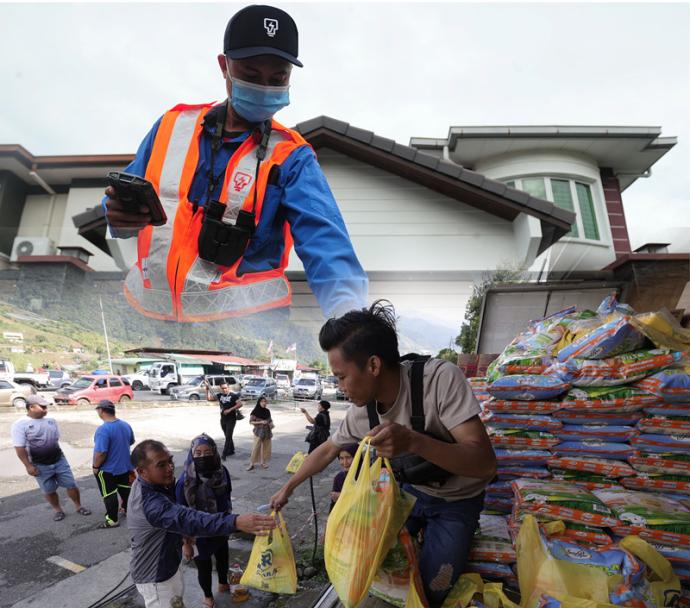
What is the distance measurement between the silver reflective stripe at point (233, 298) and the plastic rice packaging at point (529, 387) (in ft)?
4.22

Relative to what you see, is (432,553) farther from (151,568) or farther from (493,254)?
(493,254)

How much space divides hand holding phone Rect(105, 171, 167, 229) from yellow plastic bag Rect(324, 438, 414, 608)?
149cm

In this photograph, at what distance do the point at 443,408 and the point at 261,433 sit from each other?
3047mm

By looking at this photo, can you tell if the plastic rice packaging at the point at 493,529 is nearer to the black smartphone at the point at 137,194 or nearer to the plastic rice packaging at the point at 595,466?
the plastic rice packaging at the point at 595,466

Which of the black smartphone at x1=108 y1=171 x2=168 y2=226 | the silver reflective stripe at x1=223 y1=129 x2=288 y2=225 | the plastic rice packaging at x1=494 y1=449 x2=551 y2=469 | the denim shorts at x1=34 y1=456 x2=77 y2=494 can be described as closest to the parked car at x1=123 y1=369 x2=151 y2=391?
the black smartphone at x1=108 y1=171 x2=168 y2=226

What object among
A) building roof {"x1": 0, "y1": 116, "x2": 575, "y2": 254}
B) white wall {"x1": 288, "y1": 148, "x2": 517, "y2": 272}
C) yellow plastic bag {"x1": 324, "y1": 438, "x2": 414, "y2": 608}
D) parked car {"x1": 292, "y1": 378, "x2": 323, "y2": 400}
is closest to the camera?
yellow plastic bag {"x1": 324, "y1": 438, "x2": 414, "y2": 608}

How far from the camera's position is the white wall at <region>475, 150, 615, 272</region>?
104 inches

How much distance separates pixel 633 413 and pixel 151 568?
7.88ft

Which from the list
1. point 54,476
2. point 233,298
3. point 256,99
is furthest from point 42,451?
point 256,99

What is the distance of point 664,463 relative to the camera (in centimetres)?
166

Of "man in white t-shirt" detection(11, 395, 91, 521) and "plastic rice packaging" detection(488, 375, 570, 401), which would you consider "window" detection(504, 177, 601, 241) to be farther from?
"man in white t-shirt" detection(11, 395, 91, 521)

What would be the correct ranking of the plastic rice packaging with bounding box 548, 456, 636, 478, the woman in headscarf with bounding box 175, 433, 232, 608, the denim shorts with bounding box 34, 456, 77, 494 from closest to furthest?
the plastic rice packaging with bounding box 548, 456, 636, 478 → the woman in headscarf with bounding box 175, 433, 232, 608 → the denim shorts with bounding box 34, 456, 77, 494

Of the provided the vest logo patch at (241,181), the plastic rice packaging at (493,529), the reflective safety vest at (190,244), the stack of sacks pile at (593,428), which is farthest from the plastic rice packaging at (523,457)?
the vest logo patch at (241,181)

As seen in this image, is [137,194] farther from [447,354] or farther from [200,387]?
[447,354]
